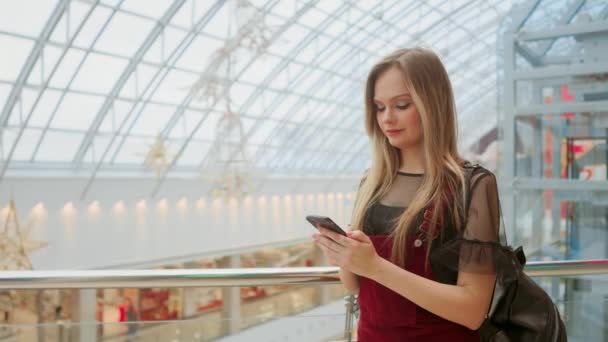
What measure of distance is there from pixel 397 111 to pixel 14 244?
14.6 meters

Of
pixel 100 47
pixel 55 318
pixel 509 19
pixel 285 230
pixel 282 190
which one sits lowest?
pixel 55 318

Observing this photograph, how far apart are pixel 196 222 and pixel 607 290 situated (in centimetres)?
1712

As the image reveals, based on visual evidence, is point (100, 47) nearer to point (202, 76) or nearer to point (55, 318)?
point (202, 76)

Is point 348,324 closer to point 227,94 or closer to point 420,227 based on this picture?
point 420,227

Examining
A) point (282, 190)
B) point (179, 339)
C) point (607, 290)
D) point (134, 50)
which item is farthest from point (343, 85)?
point (179, 339)

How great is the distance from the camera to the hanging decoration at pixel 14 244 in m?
13.3

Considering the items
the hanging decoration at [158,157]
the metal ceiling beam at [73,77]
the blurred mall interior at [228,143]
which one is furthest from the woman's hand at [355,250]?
the hanging decoration at [158,157]

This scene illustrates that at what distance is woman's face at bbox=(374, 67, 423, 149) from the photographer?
5.80 ft

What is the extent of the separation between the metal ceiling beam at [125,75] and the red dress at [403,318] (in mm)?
16706

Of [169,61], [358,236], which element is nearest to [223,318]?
[358,236]

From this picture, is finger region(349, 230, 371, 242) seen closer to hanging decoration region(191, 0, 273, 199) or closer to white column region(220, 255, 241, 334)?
hanging decoration region(191, 0, 273, 199)

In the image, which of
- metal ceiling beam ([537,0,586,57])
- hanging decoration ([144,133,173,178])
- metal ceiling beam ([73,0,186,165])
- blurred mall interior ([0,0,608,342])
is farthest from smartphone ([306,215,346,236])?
hanging decoration ([144,133,173,178])

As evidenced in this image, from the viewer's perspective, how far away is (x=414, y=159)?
74.2 inches

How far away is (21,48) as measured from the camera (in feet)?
48.3
